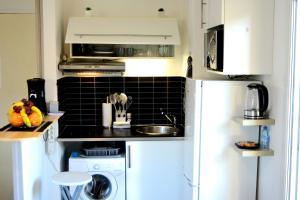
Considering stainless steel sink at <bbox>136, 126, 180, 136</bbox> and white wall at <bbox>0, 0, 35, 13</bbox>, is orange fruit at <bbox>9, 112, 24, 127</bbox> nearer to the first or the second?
white wall at <bbox>0, 0, 35, 13</bbox>

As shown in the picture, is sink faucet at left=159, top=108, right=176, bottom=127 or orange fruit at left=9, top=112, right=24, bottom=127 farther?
sink faucet at left=159, top=108, right=176, bottom=127

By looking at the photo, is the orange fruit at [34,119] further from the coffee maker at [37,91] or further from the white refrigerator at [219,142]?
the white refrigerator at [219,142]

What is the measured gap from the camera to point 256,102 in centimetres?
299

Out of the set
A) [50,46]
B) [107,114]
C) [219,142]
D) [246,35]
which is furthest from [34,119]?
[246,35]

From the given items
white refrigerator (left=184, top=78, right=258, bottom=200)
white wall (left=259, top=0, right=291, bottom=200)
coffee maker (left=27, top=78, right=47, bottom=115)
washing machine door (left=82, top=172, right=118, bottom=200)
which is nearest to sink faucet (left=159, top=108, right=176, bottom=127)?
washing machine door (left=82, top=172, right=118, bottom=200)

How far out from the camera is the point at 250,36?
2904 mm

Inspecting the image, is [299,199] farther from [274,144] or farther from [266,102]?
[266,102]

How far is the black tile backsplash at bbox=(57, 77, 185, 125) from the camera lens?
434cm

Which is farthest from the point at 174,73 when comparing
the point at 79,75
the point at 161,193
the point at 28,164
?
the point at 28,164

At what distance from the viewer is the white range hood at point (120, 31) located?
12.8 ft

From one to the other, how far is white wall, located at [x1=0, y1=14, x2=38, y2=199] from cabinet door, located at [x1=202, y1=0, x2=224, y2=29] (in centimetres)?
161

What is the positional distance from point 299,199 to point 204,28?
1.69 meters

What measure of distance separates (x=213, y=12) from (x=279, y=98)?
0.86 m

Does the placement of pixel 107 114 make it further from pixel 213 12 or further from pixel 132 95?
pixel 213 12
